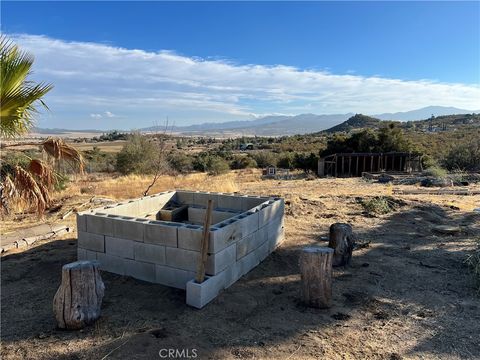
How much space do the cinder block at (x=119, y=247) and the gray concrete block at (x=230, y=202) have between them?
2.98 metres

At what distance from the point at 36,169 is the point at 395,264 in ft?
19.6

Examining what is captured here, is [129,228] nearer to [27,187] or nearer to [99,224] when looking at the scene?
[99,224]

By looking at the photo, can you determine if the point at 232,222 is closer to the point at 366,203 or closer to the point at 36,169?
the point at 36,169

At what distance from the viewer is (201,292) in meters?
4.84

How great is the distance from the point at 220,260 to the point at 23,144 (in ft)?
9.67

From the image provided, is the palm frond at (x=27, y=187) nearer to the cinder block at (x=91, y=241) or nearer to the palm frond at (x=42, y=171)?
the palm frond at (x=42, y=171)

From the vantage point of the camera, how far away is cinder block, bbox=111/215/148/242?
576cm

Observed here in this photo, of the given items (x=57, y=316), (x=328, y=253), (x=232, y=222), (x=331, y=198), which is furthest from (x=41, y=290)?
(x=331, y=198)

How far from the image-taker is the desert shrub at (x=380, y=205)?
10.9 meters

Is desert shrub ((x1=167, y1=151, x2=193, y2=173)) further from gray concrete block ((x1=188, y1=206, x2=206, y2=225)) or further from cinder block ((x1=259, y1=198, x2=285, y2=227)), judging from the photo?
cinder block ((x1=259, y1=198, x2=285, y2=227))

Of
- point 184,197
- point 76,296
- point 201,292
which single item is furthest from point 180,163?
point 76,296

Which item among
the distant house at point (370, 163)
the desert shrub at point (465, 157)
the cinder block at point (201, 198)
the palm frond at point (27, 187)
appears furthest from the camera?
the distant house at point (370, 163)

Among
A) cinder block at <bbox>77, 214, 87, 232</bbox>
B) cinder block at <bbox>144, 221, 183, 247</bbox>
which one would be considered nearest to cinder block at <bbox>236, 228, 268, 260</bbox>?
cinder block at <bbox>144, 221, 183, 247</bbox>

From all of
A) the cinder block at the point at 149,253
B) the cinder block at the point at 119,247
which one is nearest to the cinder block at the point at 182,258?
the cinder block at the point at 149,253
